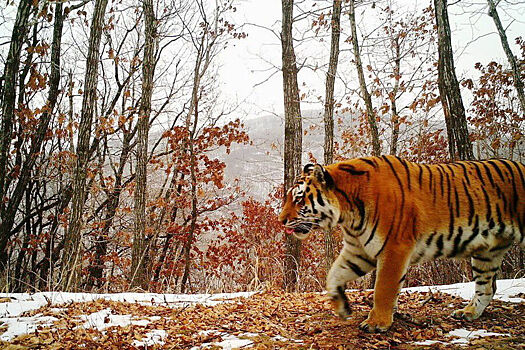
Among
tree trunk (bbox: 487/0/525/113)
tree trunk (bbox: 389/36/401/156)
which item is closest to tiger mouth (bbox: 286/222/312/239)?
tree trunk (bbox: 487/0/525/113)

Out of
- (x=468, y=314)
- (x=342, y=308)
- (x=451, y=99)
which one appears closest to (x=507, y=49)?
(x=451, y=99)

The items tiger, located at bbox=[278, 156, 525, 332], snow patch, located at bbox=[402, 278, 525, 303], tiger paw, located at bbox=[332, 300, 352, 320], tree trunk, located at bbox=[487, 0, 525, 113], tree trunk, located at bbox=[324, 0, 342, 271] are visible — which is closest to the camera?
tiger, located at bbox=[278, 156, 525, 332]

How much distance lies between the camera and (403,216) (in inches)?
113

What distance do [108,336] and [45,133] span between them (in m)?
9.73

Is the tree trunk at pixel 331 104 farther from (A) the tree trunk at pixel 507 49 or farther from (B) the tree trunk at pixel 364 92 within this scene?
(A) the tree trunk at pixel 507 49

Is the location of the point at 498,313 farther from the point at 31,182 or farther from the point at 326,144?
the point at 31,182

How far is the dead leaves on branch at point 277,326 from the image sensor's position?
2.66 meters

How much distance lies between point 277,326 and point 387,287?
3.35 ft

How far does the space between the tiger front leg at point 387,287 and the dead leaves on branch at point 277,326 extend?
0.09 meters

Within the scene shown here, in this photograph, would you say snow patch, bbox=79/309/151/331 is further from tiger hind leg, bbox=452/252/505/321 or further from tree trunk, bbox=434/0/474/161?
tree trunk, bbox=434/0/474/161

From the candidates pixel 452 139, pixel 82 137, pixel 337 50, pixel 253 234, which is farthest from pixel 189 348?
pixel 253 234

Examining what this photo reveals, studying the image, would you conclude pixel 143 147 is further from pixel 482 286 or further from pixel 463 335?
pixel 463 335

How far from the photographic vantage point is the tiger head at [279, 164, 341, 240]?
10.2 ft

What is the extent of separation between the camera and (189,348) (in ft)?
8.66
